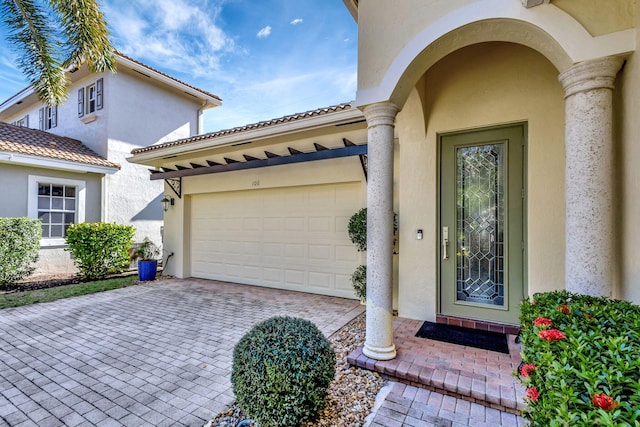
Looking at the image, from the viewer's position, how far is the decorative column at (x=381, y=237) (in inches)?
139

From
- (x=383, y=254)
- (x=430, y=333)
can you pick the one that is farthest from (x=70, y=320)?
(x=430, y=333)

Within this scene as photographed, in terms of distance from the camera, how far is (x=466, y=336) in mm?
4191

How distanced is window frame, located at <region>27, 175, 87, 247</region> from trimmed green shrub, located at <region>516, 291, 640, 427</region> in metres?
12.2

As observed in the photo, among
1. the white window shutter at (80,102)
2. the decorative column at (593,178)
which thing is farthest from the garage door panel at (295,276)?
the white window shutter at (80,102)

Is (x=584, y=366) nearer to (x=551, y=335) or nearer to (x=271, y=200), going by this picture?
(x=551, y=335)

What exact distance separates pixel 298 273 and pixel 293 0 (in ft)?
22.2

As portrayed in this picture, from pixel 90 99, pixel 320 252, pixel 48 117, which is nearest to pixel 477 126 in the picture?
pixel 320 252

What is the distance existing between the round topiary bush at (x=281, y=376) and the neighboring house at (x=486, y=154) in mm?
1187

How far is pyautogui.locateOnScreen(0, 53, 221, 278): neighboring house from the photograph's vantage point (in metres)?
10.4

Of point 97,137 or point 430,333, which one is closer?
point 430,333

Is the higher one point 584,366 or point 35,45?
point 35,45

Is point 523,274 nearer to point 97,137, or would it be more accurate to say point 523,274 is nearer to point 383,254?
point 383,254

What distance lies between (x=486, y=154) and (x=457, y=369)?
120 inches

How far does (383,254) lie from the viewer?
3.55 m
